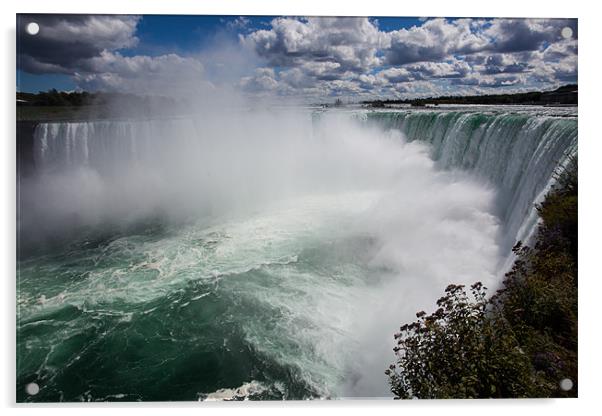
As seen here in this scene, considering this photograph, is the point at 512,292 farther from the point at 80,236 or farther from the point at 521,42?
the point at 80,236

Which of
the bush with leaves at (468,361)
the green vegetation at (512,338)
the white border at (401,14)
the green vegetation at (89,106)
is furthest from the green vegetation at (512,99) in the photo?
the green vegetation at (89,106)

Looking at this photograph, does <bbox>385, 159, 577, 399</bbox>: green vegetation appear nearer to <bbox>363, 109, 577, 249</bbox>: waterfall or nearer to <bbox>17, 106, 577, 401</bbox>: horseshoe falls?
<bbox>363, 109, 577, 249</bbox>: waterfall

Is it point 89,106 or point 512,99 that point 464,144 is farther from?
point 89,106

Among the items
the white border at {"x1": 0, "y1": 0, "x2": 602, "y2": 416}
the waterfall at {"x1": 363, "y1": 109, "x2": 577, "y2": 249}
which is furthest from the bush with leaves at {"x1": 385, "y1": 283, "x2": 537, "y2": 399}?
the waterfall at {"x1": 363, "y1": 109, "x2": 577, "y2": 249}

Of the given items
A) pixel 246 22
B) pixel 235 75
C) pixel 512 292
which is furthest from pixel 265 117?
pixel 512 292

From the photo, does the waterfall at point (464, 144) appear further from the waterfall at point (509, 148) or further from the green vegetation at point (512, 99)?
the green vegetation at point (512, 99)

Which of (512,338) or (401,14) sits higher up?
(401,14)

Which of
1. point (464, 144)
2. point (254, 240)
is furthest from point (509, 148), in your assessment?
point (254, 240)
